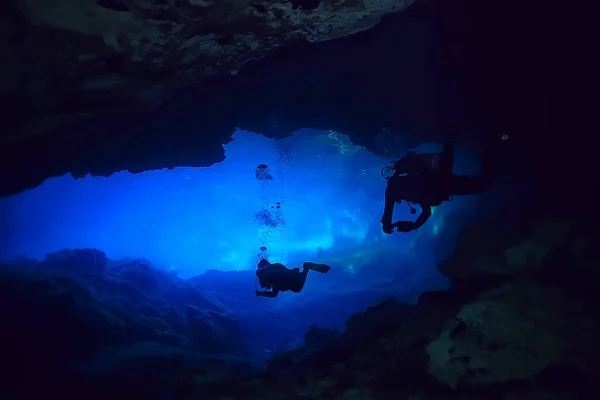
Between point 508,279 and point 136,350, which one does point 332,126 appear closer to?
point 508,279

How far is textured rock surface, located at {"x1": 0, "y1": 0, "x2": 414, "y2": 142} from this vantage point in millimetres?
4555

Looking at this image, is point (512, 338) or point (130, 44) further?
point (130, 44)

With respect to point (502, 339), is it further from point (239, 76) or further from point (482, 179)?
point (239, 76)

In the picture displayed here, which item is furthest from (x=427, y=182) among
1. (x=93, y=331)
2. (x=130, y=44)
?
(x=93, y=331)

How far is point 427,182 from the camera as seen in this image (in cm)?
719

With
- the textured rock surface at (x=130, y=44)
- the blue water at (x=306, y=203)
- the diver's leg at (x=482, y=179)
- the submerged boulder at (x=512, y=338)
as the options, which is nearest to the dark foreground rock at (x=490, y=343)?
the submerged boulder at (x=512, y=338)

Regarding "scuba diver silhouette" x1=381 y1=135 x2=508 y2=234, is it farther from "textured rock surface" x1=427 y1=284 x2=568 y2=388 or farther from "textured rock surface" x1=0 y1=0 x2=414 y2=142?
"textured rock surface" x1=0 y1=0 x2=414 y2=142

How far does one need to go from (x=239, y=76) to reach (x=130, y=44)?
451 cm

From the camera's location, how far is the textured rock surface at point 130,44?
179 inches

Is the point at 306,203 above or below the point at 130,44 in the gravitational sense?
above

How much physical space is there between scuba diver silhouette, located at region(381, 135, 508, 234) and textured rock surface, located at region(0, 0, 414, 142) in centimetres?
297

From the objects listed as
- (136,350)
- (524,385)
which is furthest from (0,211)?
(524,385)

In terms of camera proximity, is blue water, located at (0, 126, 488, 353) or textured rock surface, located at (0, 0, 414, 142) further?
blue water, located at (0, 126, 488, 353)

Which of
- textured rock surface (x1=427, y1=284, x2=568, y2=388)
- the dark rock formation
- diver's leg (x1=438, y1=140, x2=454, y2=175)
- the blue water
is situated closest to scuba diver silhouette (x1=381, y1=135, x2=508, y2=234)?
diver's leg (x1=438, y1=140, x2=454, y2=175)
